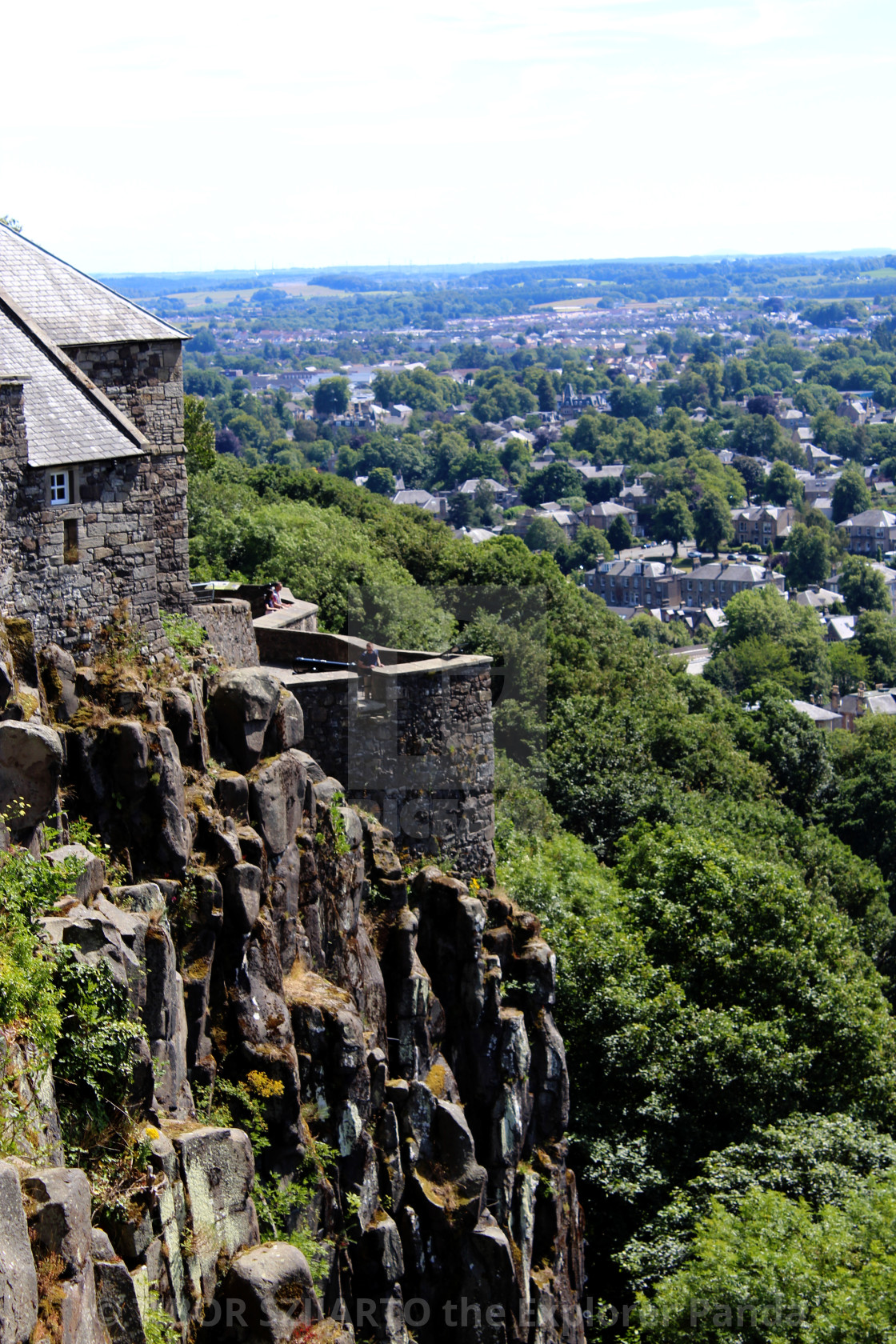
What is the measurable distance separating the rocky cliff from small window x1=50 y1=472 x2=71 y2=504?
2034 mm

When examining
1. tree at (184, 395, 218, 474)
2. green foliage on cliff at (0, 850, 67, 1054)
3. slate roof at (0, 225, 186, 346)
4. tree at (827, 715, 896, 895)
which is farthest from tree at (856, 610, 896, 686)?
green foliage on cliff at (0, 850, 67, 1054)

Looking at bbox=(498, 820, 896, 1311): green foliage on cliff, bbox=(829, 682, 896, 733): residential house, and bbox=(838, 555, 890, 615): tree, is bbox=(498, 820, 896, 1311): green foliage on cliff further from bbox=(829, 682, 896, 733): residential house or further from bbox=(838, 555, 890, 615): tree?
bbox=(838, 555, 890, 615): tree

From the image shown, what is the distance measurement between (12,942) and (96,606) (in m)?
6.24

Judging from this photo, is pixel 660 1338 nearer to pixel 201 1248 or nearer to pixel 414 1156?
pixel 414 1156

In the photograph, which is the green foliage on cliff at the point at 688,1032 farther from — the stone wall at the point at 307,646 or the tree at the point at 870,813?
the tree at the point at 870,813

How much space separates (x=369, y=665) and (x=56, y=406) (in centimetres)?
685

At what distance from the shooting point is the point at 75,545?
784 inches

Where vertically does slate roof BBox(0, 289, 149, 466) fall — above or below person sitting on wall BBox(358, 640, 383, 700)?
above

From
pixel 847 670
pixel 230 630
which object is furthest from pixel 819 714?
pixel 230 630

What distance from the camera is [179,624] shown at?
862 inches

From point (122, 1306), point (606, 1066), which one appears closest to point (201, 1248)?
point (122, 1306)

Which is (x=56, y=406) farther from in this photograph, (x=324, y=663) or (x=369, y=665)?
(x=324, y=663)

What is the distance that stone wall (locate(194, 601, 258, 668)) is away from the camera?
23.2 metres

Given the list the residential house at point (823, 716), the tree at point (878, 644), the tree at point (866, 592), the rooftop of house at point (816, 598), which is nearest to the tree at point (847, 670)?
the tree at point (878, 644)
